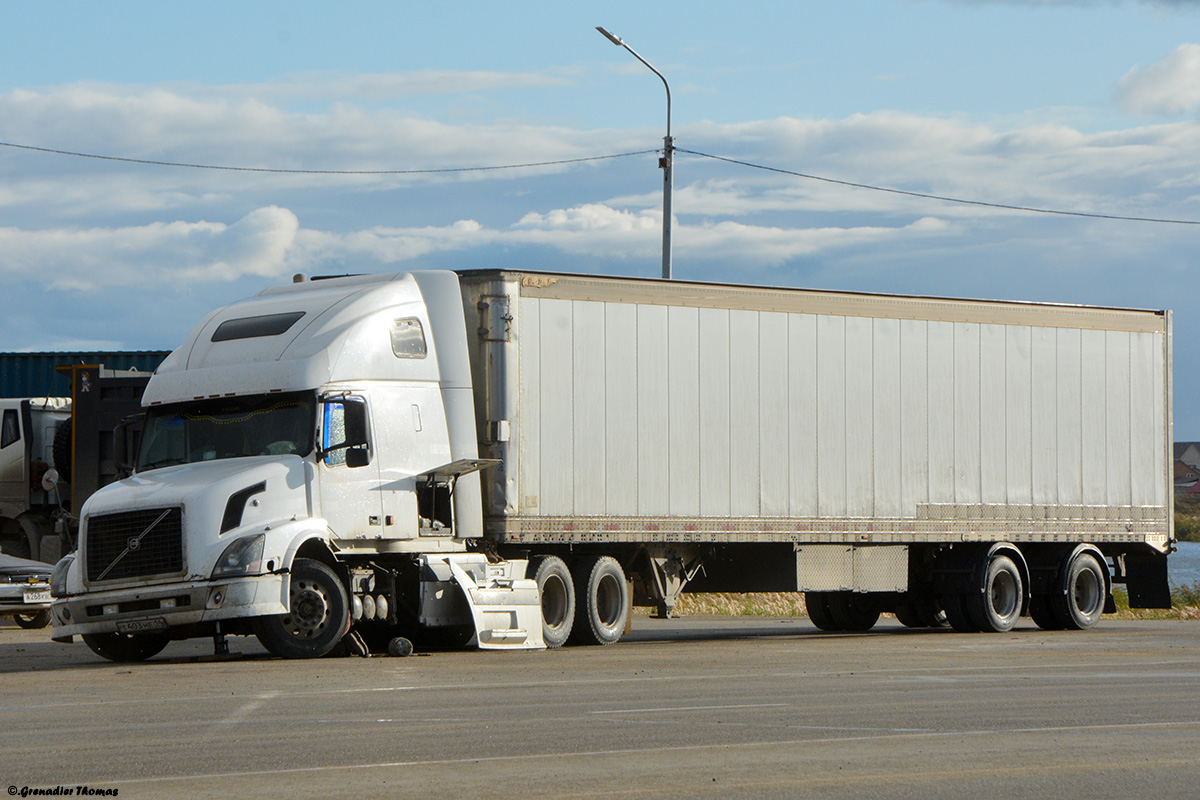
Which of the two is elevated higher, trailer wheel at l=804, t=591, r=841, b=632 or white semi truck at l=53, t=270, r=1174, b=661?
white semi truck at l=53, t=270, r=1174, b=661

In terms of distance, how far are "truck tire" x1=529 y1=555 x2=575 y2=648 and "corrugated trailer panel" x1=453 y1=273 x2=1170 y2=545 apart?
16.4 inches

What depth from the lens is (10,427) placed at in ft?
80.9

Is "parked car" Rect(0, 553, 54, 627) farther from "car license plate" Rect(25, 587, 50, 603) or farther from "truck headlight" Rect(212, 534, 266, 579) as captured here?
"truck headlight" Rect(212, 534, 266, 579)

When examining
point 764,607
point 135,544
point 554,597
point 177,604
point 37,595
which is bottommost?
point 764,607

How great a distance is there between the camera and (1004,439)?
69.3 ft

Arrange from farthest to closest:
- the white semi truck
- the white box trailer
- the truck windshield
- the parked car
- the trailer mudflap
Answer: the trailer mudflap
the parked car
the white box trailer
the truck windshield
the white semi truck

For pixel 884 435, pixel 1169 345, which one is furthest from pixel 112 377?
pixel 1169 345

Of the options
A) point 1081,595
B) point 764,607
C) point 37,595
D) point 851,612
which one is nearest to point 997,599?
point 1081,595

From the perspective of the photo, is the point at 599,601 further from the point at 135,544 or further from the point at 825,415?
the point at 135,544

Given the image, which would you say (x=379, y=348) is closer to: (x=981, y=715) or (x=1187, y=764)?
(x=981, y=715)

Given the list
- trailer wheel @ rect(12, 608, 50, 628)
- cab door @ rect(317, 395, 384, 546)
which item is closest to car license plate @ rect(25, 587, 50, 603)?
trailer wheel @ rect(12, 608, 50, 628)

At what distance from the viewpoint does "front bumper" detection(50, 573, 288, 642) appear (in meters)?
14.7

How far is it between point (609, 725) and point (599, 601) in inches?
338

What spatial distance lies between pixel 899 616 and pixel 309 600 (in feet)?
34.6
